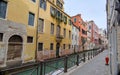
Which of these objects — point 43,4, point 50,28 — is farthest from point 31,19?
point 50,28

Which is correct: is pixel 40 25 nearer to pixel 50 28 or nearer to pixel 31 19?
pixel 31 19

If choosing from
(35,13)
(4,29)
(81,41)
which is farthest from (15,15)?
(81,41)

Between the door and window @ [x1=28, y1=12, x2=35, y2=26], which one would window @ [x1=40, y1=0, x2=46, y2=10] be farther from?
the door

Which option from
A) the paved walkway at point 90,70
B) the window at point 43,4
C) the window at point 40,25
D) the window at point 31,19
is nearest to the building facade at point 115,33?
the paved walkway at point 90,70

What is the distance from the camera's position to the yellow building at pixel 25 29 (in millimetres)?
11742

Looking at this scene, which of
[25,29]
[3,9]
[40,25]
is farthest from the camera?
[40,25]

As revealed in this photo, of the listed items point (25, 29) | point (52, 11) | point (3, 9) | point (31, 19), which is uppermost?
point (52, 11)

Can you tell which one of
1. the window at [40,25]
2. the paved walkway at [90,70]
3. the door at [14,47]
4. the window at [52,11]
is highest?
the window at [52,11]

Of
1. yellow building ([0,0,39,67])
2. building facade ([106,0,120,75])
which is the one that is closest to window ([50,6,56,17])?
yellow building ([0,0,39,67])

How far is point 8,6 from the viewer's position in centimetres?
1208

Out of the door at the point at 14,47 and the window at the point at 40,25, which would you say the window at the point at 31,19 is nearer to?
the window at the point at 40,25

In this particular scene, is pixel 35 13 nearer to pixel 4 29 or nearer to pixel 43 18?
pixel 43 18

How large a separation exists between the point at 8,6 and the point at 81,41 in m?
28.3

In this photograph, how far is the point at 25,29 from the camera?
14.2m
